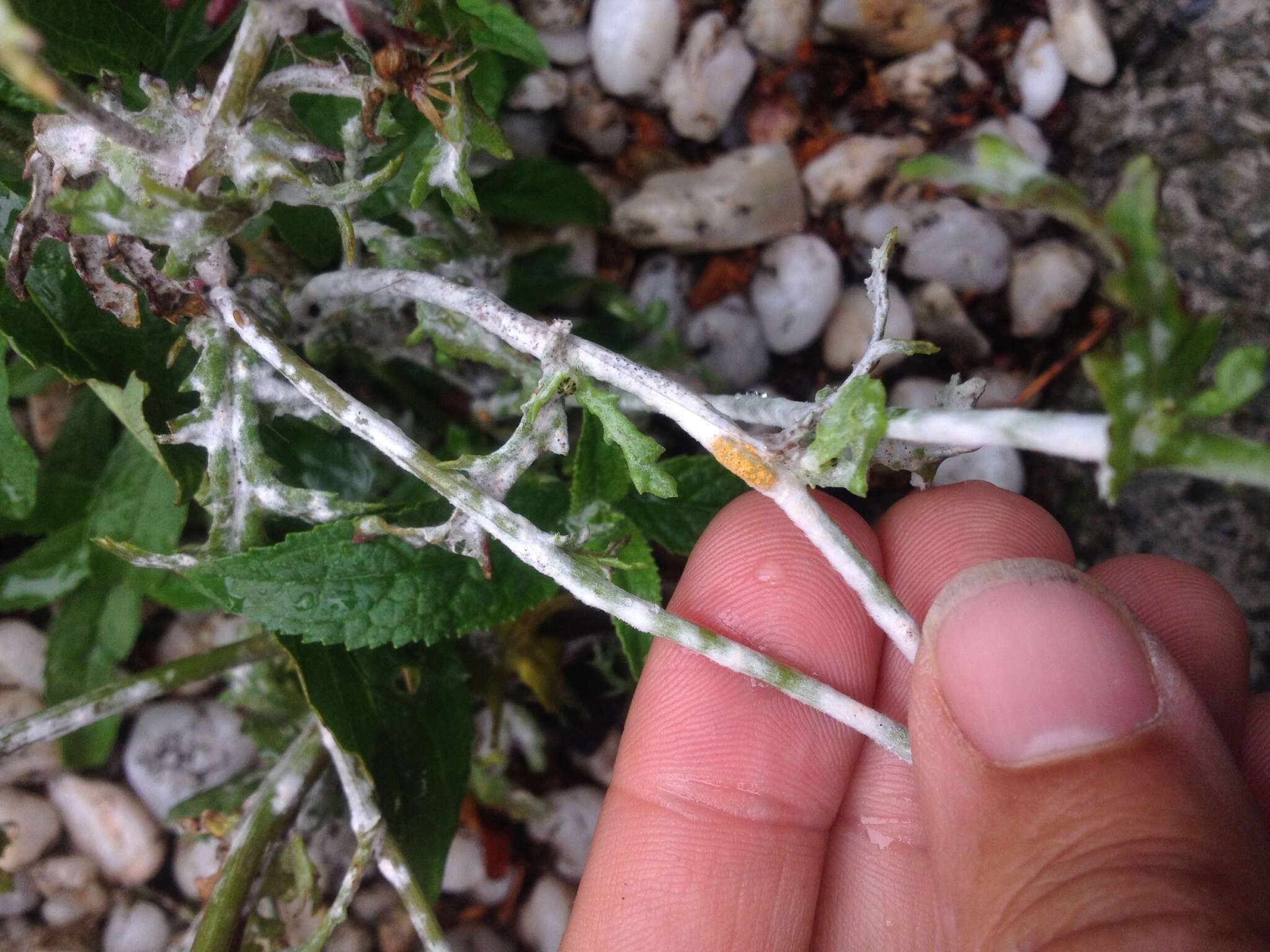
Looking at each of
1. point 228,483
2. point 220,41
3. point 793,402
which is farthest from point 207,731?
point 793,402

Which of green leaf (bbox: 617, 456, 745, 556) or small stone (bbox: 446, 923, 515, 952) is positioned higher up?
green leaf (bbox: 617, 456, 745, 556)

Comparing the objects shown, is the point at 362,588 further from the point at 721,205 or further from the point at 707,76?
the point at 707,76

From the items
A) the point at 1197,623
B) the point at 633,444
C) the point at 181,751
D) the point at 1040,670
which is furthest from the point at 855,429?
the point at 181,751

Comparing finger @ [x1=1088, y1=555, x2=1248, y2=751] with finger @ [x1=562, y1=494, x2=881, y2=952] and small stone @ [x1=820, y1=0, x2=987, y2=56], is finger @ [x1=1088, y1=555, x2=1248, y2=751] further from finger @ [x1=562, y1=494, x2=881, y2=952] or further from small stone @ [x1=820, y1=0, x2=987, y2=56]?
small stone @ [x1=820, y1=0, x2=987, y2=56]

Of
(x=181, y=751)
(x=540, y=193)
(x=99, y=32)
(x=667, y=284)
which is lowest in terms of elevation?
(x=181, y=751)

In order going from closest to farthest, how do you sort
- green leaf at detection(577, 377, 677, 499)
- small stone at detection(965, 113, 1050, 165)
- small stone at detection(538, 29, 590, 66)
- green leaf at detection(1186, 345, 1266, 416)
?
green leaf at detection(1186, 345, 1266, 416), green leaf at detection(577, 377, 677, 499), small stone at detection(538, 29, 590, 66), small stone at detection(965, 113, 1050, 165)

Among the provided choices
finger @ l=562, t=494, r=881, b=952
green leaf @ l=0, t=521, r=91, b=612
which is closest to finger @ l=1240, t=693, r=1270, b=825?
finger @ l=562, t=494, r=881, b=952

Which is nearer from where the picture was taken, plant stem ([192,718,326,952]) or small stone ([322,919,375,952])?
plant stem ([192,718,326,952])
